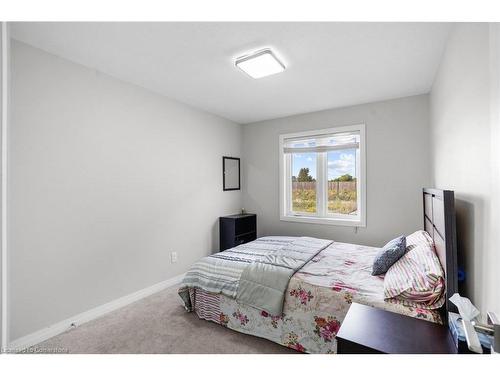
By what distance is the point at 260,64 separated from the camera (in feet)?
7.16

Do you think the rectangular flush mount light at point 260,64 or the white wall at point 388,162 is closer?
the rectangular flush mount light at point 260,64

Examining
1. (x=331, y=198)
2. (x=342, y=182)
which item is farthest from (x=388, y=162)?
(x=331, y=198)

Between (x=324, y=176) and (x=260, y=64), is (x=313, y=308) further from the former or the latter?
(x=324, y=176)

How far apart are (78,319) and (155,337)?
823mm

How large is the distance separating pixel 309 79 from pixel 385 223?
221cm

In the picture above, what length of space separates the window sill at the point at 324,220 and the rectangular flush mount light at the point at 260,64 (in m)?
2.33

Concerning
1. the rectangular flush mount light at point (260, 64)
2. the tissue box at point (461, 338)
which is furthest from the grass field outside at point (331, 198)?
the tissue box at point (461, 338)

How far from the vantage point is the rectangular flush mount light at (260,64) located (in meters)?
2.04

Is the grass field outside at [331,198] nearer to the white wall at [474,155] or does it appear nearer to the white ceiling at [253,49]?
the white ceiling at [253,49]

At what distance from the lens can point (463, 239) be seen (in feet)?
4.74

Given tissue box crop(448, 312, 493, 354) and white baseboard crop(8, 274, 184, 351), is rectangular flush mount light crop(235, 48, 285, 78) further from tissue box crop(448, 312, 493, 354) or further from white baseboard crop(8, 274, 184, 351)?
white baseboard crop(8, 274, 184, 351)
